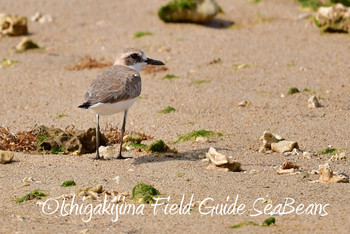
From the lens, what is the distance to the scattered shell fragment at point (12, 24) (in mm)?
13821

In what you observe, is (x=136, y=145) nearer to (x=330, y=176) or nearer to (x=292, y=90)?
(x=330, y=176)

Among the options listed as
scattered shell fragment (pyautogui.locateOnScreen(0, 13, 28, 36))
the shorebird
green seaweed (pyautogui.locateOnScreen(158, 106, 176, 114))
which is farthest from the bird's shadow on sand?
scattered shell fragment (pyautogui.locateOnScreen(0, 13, 28, 36))

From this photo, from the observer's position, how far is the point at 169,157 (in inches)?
295

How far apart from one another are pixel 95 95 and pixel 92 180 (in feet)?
3.68

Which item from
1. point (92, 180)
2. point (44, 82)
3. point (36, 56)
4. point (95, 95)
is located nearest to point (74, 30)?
point (36, 56)

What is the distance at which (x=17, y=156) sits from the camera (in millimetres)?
7727

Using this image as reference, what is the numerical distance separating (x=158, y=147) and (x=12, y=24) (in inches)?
289

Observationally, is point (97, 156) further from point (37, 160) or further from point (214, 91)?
point (214, 91)

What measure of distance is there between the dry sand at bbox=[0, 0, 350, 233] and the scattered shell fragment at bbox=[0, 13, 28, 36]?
0.20 m

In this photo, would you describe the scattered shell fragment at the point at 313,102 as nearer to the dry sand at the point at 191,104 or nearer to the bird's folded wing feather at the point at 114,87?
the dry sand at the point at 191,104

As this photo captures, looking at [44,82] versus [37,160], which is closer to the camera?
[37,160]

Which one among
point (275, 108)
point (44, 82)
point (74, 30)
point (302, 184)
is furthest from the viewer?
point (74, 30)

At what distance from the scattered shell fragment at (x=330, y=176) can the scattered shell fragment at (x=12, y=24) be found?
9025mm

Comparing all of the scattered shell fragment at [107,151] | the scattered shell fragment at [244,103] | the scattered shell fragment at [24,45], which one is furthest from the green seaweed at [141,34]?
the scattered shell fragment at [107,151]
